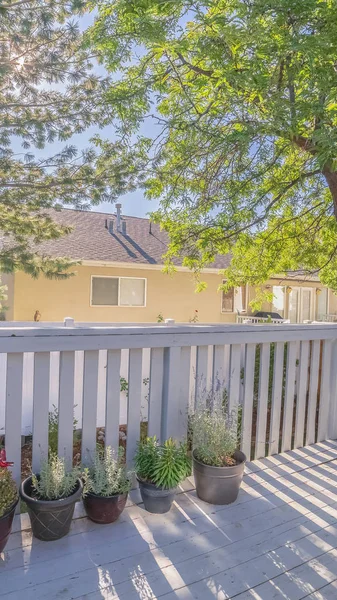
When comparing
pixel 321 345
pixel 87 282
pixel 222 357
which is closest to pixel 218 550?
pixel 222 357

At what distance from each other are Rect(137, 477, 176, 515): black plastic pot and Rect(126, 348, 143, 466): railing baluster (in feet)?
0.84

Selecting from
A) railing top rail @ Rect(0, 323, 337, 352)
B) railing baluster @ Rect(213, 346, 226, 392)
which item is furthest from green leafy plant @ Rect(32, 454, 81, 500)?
railing baluster @ Rect(213, 346, 226, 392)

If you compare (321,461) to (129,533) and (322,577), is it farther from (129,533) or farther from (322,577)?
(129,533)

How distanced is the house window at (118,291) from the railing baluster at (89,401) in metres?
8.17

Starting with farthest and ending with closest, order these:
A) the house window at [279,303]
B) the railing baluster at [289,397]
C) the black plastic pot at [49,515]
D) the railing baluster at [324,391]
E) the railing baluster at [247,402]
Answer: the house window at [279,303]
the railing baluster at [324,391]
the railing baluster at [289,397]
the railing baluster at [247,402]
the black plastic pot at [49,515]

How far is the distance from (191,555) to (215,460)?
58 cm

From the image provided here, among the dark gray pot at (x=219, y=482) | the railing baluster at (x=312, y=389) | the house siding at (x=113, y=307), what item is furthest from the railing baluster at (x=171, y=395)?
the house siding at (x=113, y=307)

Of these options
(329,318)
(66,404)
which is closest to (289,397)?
(66,404)

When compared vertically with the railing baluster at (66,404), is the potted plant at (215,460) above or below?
below

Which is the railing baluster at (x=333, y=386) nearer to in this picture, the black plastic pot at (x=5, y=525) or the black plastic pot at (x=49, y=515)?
the black plastic pot at (x=49, y=515)

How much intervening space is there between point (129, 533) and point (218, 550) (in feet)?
1.61

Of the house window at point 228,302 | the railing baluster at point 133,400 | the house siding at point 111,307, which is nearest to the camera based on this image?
the railing baluster at point 133,400

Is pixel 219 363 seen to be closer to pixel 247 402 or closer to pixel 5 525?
pixel 247 402

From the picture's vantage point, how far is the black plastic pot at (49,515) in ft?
5.99
